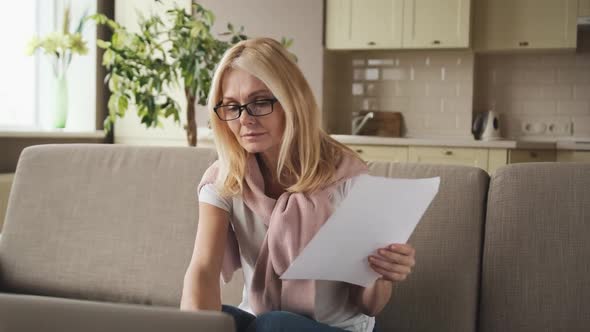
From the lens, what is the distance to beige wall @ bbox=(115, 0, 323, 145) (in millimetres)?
4914

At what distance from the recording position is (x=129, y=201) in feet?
6.40

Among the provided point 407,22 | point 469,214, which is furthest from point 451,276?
point 407,22

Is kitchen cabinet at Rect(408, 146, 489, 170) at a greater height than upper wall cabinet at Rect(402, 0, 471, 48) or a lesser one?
lesser

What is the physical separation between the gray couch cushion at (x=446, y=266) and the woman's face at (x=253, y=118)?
0.49 meters

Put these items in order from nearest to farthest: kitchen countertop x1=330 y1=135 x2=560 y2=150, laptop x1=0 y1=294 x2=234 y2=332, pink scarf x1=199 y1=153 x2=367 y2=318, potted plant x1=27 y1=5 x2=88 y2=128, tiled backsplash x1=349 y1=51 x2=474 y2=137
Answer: laptop x1=0 y1=294 x2=234 y2=332 < pink scarf x1=199 y1=153 x2=367 y2=318 < potted plant x1=27 y1=5 x2=88 y2=128 < kitchen countertop x1=330 y1=135 x2=560 y2=150 < tiled backsplash x1=349 y1=51 x2=474 y2=137

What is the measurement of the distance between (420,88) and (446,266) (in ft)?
12.2

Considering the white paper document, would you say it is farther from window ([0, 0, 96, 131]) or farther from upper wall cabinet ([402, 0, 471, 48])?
upper wall cabinet ([402, 0, 471, 48])

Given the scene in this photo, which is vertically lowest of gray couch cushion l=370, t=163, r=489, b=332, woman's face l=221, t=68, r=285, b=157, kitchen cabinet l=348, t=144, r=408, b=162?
gray couch cushion l=370, t=163, r=489, b=332

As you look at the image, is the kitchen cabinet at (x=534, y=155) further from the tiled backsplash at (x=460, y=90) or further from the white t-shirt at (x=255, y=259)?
the white t-shirt at (x=255, y=259)

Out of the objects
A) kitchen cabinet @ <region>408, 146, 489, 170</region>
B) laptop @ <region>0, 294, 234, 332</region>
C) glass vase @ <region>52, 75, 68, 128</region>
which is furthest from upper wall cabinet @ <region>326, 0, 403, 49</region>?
laptop @ <region>0, 294, 234, 332</region>

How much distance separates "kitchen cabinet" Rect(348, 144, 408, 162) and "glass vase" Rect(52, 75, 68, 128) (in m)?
1.99

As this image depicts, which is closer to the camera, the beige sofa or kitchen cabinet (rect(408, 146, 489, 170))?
the beige sofa

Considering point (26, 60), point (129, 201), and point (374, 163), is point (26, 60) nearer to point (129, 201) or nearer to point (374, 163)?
point (129, 201)

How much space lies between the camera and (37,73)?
186 inches
